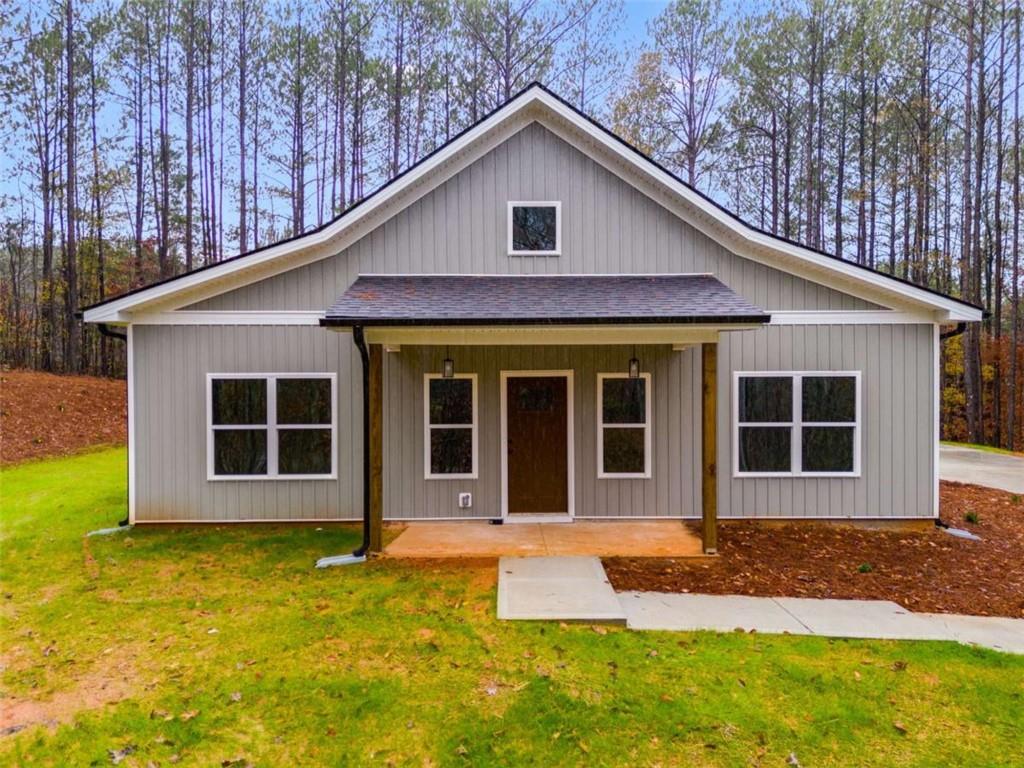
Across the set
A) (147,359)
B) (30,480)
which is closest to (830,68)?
(147,359)

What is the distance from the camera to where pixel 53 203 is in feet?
64.2

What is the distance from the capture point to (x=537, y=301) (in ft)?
20.0

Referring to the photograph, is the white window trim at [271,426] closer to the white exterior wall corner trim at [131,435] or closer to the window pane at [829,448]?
the white exterior wall corner trim at [131,435]

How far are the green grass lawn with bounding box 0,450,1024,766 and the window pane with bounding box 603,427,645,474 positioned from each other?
2.82 metres

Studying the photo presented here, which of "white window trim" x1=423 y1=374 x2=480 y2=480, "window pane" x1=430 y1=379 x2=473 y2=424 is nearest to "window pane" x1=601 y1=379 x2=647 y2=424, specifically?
"white window trim" x1=423 y1=374 x2=480 y2=480

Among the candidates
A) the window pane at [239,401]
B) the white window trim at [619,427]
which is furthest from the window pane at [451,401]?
the window pane at [239,401]

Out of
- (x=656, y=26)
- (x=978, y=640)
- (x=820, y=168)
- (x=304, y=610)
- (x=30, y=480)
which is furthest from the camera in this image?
(x=820, y=168)

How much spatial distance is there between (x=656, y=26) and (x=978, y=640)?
18.6 m

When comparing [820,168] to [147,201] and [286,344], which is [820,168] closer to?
[286,344]

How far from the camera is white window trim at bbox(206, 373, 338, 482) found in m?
6.97

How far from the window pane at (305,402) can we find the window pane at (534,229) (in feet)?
10.7

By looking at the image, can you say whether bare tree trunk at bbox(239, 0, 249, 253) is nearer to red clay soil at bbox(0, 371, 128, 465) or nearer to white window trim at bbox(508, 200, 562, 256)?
red clay soil at bbox(0, 371, 128, 465)

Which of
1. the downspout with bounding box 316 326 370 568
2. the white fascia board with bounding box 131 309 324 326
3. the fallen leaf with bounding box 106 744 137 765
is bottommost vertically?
the fallen leaf with bounding box 106 744 137 765

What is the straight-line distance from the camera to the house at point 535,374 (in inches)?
274
